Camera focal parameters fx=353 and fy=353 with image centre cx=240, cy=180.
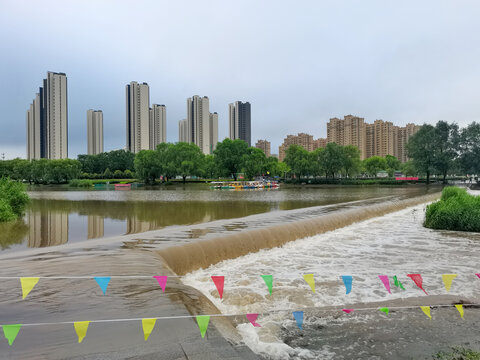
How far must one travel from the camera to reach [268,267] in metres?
9.19

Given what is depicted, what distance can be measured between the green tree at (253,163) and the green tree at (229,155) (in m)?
2.06

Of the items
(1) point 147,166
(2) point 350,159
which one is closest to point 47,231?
(2) point 350,159

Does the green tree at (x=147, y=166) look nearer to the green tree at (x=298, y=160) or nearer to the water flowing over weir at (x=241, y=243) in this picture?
the green tree at (x=298, y=160)

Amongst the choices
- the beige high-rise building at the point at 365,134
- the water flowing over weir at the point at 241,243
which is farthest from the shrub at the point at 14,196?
the beige high-rise building at the point at 365,134

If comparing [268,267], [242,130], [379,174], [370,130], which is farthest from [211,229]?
[242,130]

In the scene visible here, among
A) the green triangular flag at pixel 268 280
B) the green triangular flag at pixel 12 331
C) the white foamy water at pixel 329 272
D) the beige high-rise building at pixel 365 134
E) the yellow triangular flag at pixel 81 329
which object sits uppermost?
the beige high-rise building at pixel 365 134

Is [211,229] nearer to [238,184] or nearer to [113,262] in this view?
[113,262]

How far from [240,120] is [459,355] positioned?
152 meters

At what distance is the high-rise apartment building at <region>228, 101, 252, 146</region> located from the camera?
6043 inches

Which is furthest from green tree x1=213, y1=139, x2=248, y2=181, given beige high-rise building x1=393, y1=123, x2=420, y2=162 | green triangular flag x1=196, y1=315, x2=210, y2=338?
beige high-rise building x1=393, y1=123, x2=420, y2=162

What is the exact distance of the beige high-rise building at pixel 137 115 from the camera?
4458 inches

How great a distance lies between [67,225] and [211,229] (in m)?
6.89

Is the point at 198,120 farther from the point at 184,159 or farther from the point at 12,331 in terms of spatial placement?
the point at 12,331

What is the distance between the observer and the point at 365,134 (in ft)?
424
